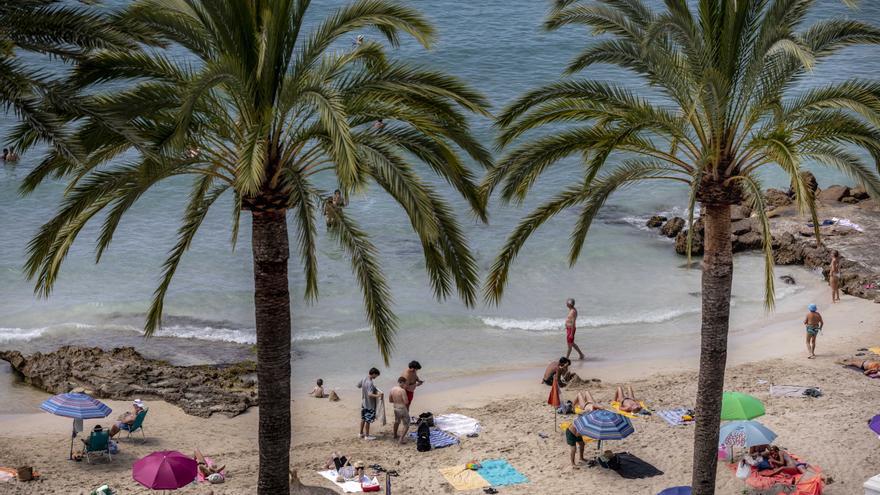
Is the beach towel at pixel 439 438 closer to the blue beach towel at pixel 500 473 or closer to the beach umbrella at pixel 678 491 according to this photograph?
the blue beach towel at pixel 500 473

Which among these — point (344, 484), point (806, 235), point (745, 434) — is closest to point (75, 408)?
point (344, 484)

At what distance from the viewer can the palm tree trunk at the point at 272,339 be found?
13.5 m

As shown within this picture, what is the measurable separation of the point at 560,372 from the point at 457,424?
Answer: 2588mm

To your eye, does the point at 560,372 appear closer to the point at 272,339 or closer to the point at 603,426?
the point at 603,426

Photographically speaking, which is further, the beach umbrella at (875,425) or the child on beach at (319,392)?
the child on beach at (319,392)

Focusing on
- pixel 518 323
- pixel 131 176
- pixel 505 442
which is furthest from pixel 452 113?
pixel 518 323

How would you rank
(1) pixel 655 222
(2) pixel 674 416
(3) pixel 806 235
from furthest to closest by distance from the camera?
(1) pixel 655 222
(3) pixel 806 235
(2) pixel 674 416

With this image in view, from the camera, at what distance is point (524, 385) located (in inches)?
917

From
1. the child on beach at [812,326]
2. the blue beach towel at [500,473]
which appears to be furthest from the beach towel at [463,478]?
the child on beach at [812,326]

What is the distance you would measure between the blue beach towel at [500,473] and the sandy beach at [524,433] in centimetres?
17

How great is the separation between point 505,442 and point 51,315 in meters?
14.7

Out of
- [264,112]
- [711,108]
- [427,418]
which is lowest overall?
[427,418]

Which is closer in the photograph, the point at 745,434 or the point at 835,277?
the point at 745,434

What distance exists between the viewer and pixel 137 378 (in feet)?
74.5
